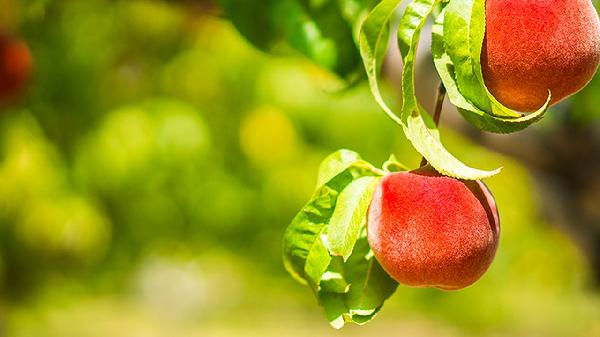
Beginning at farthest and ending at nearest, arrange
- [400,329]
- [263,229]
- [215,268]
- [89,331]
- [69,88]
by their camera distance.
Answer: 1. [400,329]
2. [89,331]
3. [215,268]
4. [263,229]
5. [69,88]

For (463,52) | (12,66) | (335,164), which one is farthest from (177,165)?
(463,52)

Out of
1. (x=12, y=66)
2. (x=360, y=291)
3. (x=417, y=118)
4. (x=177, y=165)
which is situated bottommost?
(x=177, y=165)

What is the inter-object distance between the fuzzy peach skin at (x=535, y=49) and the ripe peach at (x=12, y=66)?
3.71 feet

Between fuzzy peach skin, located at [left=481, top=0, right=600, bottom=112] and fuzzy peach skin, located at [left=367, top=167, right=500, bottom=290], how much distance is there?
8 centimetres

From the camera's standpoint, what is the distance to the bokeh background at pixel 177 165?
2.85 meters

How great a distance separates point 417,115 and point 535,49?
9cm

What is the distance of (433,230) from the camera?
27.2 inches

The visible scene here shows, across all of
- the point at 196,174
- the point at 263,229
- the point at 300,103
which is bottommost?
the point at 263,229

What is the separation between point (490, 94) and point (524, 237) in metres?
3.56

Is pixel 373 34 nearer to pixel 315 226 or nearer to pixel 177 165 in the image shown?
pixel 315 226

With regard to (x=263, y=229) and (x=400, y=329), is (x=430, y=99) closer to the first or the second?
(x=263, y=229)

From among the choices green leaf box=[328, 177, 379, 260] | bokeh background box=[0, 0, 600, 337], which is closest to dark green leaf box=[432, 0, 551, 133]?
green leaf box=[328, 177, 379, 260]

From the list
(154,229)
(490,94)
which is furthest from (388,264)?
(154,229)

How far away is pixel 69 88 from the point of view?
9.40ft
